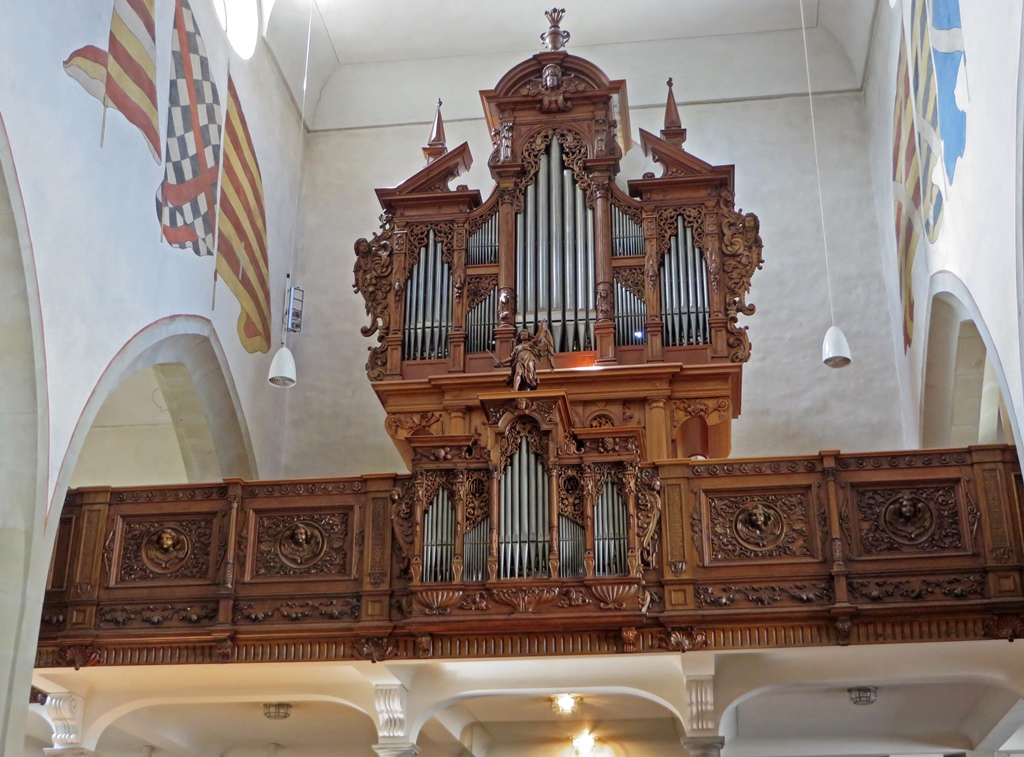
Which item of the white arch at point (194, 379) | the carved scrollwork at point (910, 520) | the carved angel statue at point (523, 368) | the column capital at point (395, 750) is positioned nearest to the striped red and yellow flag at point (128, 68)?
the white arch at point (194, 379)

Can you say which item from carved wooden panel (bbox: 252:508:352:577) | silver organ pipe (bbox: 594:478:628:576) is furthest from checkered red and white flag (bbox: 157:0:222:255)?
silver organ pipe (bbox: 594:478:628:576)

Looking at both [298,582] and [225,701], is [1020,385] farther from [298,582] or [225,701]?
[225,701]

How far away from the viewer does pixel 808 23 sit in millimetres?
16672

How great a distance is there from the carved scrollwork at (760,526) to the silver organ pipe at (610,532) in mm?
765

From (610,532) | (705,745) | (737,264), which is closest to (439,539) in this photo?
(610,532)

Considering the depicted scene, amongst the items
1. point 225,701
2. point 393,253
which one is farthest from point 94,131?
point 225,701

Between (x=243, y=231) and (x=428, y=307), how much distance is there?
101 inches

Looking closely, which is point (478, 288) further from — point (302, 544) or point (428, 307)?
point (302, 544)

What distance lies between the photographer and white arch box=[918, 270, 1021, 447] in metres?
9.57

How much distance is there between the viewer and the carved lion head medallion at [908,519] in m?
10.3

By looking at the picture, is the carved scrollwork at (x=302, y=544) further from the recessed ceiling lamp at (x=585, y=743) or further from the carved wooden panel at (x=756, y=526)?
the recessed ceiling lamp at (x=585, y=743)

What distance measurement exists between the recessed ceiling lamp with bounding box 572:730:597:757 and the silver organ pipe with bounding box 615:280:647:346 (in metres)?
4.22

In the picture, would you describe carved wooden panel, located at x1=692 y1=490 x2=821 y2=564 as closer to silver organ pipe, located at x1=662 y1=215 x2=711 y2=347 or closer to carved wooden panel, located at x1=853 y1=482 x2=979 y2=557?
carved wooden panel, located at x1=853 y1=482 x2=979 y2=557

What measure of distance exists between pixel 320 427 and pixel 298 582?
552cm
